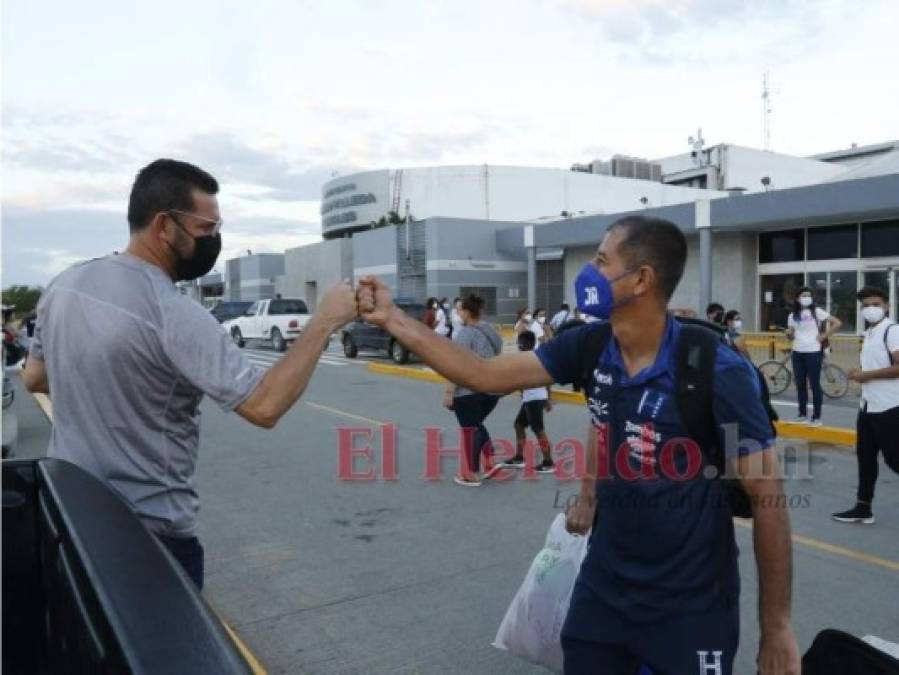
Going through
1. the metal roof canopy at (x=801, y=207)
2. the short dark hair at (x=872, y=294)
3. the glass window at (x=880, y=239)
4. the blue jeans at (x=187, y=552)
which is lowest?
the blue jeans at (x=187, y=552)

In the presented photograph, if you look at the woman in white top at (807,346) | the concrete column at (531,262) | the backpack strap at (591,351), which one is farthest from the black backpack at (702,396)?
the concrete column at (531,262)

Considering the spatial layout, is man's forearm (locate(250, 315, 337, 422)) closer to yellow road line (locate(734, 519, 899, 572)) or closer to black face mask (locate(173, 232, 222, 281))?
black face mask (locate(173, 232, 222, 281))

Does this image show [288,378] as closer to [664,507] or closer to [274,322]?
[664,507]

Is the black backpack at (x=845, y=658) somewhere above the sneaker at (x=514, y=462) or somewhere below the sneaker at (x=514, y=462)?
above

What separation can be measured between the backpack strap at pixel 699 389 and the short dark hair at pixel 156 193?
1530 mm

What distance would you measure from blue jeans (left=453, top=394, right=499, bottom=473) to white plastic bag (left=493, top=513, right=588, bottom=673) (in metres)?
4.04

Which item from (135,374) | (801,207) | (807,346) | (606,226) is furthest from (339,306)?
(606,226)

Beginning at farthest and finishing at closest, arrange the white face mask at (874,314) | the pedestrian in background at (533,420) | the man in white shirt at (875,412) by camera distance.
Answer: the pedestrian in background at (533,420) < the white face mask at (874,314) < the man in white shirt at (875,412)

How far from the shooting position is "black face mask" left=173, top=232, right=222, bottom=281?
2396 mm

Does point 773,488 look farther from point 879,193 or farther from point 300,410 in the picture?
point 879,193

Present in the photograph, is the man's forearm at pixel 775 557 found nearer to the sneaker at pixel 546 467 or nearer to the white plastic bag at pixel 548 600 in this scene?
the white plastic bag at pixel 548 600

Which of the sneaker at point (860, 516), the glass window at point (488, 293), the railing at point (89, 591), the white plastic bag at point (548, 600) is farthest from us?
the glass window at point (488, 293)

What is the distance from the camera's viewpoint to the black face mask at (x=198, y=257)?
94.3 inches

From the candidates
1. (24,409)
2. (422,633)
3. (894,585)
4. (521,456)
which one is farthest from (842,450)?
(24,409)
